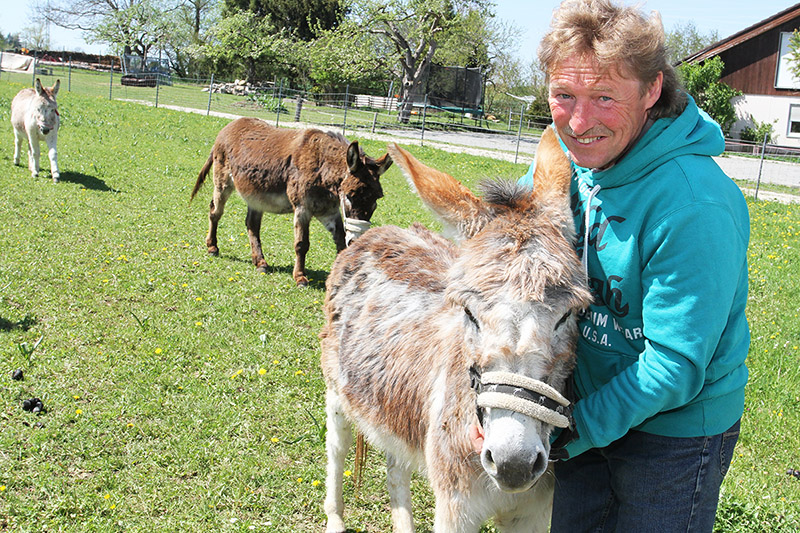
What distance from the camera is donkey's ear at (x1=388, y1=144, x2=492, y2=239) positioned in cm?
210

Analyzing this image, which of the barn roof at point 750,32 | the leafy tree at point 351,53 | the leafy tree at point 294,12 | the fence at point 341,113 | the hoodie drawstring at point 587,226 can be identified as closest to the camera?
the hoodie drawstring at point 587,226

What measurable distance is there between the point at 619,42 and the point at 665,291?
72 cm

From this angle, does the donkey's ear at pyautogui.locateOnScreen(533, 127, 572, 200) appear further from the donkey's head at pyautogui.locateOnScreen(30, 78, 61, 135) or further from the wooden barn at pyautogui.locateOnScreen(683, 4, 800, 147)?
the wooden barn at pyautogui.locateOnScreen(683, 4, 800, 147)

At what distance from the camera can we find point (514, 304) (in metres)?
1.81

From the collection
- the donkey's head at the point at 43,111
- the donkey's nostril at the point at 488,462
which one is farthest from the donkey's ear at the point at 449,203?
the donkey's head at the point at 43,111

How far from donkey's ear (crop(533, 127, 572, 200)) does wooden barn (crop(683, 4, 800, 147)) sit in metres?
33.8

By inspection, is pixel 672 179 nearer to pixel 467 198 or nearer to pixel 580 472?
pixel 467 198

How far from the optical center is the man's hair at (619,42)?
1.82 meters

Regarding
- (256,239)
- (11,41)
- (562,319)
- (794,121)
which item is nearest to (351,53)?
(794,121)

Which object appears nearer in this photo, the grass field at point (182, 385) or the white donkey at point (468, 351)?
the white donkey at point (468, 351)

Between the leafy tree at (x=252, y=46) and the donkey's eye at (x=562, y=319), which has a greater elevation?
the leafy tree at (x=252, y=46)

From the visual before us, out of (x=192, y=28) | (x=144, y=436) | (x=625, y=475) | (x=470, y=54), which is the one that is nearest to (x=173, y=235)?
(x=144, y=436)

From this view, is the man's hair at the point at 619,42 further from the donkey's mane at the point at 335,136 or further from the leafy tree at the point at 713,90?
the leafy tree at the point at 713,90

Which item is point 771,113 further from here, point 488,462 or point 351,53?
point 488,462
